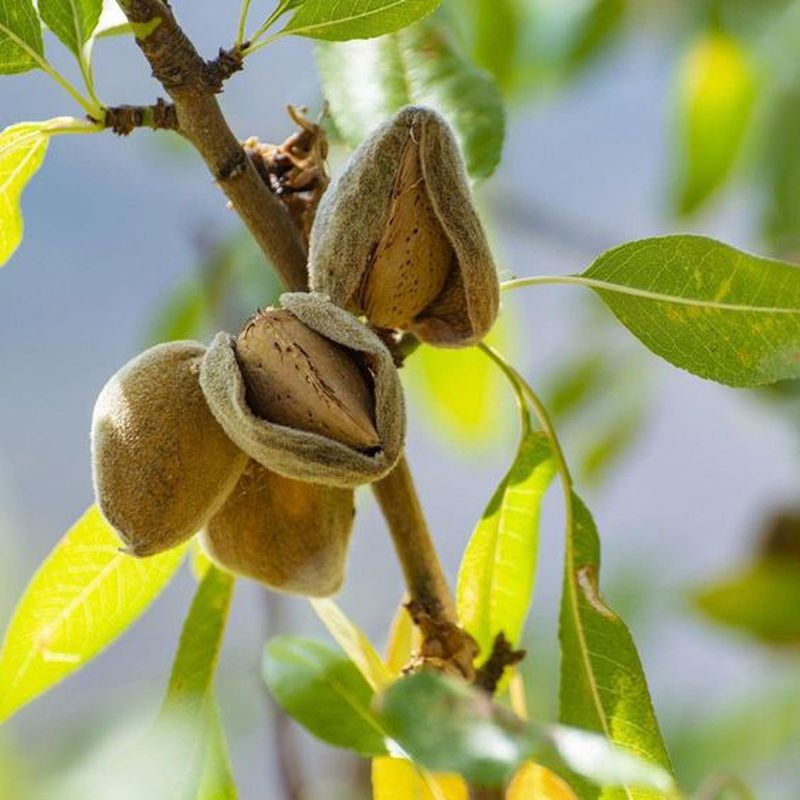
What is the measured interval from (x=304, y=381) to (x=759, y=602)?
108 centimetres

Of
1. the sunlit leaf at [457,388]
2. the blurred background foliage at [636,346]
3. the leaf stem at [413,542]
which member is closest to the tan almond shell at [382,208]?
the leaf stem at [413,542]

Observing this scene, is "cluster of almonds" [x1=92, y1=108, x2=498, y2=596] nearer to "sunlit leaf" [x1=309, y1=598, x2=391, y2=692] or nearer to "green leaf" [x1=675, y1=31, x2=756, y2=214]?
"sunlit leaf" [x1=309, y1=598, x2=391, y2=692]

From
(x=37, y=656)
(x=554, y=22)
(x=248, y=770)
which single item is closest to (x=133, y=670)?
(x=248, y=770)

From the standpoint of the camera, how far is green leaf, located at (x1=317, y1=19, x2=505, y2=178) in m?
0.91

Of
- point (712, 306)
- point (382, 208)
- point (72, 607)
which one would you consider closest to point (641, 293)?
point (712, 306)

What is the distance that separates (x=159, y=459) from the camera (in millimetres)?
657

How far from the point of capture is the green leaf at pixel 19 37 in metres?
0.73

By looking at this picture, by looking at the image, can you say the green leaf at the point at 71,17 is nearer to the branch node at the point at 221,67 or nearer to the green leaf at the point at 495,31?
the branch node at the point at 221,67

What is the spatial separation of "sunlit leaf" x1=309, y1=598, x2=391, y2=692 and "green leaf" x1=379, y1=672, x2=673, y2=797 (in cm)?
29

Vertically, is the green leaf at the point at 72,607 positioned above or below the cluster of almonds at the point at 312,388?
below

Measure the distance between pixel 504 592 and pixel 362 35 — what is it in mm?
337

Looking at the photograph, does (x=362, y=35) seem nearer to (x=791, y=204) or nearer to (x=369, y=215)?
(x=369, y=215)

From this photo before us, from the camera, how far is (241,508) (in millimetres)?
723

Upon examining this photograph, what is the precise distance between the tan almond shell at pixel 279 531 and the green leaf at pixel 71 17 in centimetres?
25
